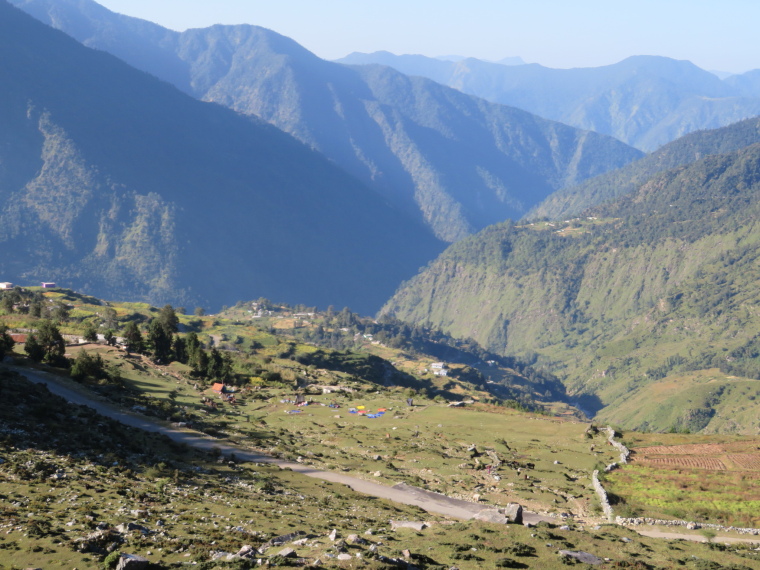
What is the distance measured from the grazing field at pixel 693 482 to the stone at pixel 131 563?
1433 inches

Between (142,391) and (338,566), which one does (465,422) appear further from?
(338,566)

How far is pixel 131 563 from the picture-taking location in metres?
26.1

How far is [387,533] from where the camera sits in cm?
3616

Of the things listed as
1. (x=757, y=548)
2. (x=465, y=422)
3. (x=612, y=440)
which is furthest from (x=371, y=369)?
(x=757, y=548)

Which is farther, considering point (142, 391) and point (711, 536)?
point (142, 391)

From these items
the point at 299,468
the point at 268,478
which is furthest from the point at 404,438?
the point at 268,478

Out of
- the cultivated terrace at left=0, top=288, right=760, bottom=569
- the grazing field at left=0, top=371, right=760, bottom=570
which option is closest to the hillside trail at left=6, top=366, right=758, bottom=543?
the cultivated terrace at left=0, top=288, right=760, bottom=569

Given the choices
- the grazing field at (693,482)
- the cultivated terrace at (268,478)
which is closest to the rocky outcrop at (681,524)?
the grazing field at (693,482)

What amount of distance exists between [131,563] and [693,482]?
4679 centimetres

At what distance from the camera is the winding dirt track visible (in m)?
48.9

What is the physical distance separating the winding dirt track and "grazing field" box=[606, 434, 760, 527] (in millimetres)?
11223

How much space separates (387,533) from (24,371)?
47794 mm

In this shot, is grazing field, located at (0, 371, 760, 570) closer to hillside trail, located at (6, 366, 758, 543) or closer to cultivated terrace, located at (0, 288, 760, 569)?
cultivated terrace, located at (0, 288, 760, 569)

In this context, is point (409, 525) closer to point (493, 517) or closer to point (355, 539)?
point (493, 517)
